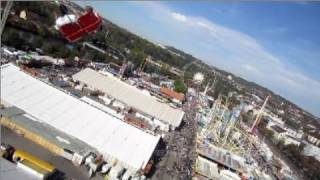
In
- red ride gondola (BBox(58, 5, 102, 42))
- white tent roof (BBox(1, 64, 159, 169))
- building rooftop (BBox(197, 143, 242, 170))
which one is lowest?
building rooftop (BBox(197, 143, 242, 170))

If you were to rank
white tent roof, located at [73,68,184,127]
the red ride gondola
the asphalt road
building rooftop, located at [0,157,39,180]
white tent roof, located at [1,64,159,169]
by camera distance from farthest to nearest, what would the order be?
white tent roof, located at [73,68,184,127] < white tent roof, located at [1,64,159,169] < the asphalt road < building rooftop, located at [0,157,39,180] < the red ride gondola

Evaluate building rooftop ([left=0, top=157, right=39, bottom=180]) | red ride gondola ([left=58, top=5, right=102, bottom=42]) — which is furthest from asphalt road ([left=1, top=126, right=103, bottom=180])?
red ride gondola ([left=58, top=5, right=102, bottom=42])

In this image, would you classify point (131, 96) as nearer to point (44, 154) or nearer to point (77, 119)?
point (77, 119)

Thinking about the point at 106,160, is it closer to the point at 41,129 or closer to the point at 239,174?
the point at 41,129

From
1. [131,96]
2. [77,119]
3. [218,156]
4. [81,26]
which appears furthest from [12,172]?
[131,96]

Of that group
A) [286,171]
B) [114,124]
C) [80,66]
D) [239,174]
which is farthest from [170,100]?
[114,124]

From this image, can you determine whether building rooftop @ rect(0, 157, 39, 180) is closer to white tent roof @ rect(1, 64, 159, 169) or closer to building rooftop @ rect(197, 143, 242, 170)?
white tent roof @ rect(1, 64, 159, 169)

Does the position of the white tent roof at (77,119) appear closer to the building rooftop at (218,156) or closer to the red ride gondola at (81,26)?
the building rooftop at (218,156)
